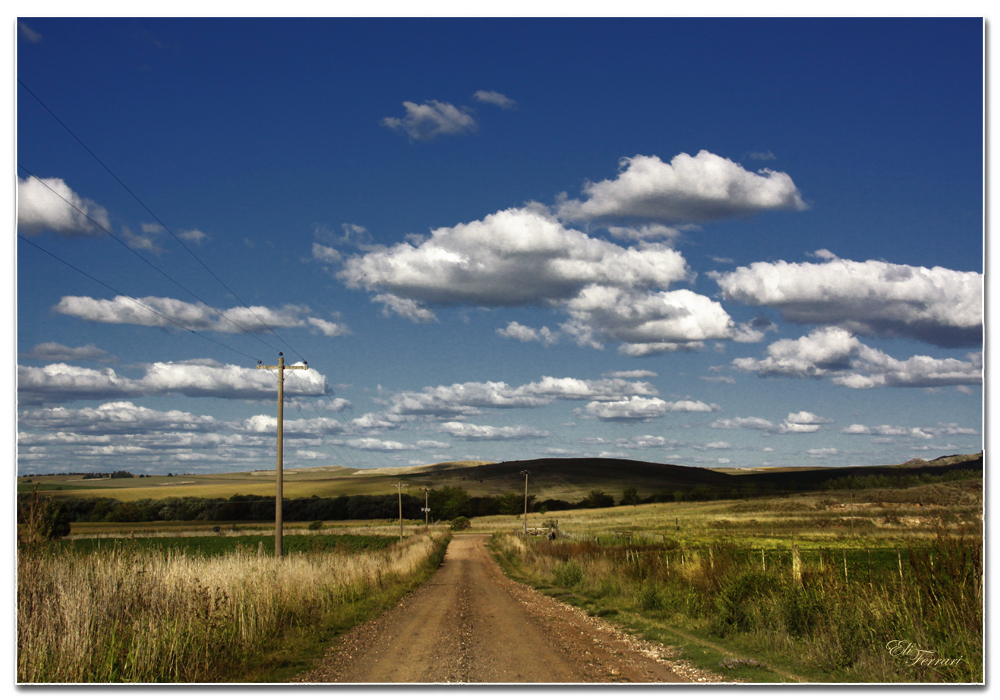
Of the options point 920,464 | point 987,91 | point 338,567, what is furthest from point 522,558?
point 920,464

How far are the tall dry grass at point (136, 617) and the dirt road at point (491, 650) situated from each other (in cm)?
161

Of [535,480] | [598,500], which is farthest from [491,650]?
[535,480]

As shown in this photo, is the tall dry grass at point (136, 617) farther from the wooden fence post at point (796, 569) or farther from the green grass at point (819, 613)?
the wooden fence post at point (796, 569)

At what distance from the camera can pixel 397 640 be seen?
41.7 ft

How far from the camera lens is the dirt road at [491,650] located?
934 cm

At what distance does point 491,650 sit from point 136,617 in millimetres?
5731

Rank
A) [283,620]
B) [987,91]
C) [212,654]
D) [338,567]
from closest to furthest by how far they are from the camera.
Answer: [987,91], [212,654], [283,620], [338,567]

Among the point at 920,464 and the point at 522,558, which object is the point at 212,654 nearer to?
the point at 522,558

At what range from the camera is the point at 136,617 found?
957cm

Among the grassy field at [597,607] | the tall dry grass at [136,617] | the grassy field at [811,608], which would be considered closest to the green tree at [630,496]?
the grassy field at [811,608]

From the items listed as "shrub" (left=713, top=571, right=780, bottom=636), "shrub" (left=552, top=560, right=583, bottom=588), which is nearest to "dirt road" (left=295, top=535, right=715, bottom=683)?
"shrub" (left=713, top=571, right=780, bottom=636)

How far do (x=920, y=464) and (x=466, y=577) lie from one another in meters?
106

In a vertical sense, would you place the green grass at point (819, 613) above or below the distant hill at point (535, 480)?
above

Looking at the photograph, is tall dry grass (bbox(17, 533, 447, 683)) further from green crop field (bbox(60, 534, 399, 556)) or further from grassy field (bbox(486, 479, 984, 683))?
grassy field (bbox(486, 479, 984, 683))
